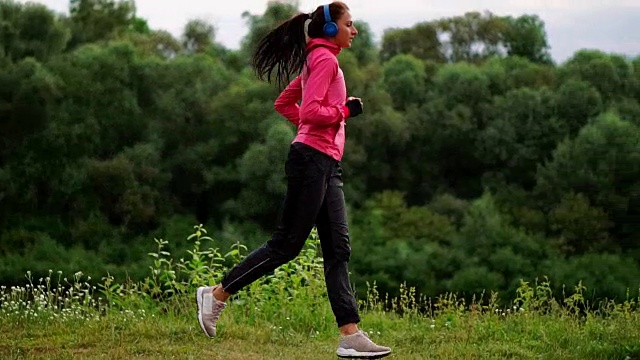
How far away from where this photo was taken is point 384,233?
34875 millimetres

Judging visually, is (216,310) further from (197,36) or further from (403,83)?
(197,36)

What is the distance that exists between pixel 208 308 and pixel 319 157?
115 cm

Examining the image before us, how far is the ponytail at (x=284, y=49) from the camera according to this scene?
535cm

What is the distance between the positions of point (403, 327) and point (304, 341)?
3.23 feet

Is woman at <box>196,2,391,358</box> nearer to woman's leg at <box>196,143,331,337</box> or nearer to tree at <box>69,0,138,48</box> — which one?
woman's leg at <box>196,143,331,337</box>

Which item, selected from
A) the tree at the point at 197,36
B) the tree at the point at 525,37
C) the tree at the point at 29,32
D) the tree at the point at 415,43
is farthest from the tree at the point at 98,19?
the tree at the point at 525,37

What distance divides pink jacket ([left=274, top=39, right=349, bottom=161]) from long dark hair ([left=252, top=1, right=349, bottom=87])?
67mm

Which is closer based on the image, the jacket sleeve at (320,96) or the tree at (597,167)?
the jacket sleeve at (320,96)

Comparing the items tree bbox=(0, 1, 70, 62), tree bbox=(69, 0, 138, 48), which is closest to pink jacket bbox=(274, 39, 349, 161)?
tree bbox=(0, 1, 70, 62)

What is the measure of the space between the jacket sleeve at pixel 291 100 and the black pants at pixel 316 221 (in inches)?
17.0

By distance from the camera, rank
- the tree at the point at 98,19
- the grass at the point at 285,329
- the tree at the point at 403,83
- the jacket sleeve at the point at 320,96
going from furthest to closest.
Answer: the tree at the point at 98,19, the tree at the point at 403,83, the grass at the point at 285,329, the jacket sleeve at the point at 320,96

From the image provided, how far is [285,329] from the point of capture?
257 inches

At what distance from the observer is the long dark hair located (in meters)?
5.31

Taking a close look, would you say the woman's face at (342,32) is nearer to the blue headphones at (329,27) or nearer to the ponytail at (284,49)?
the blue headphones at (329,27)
